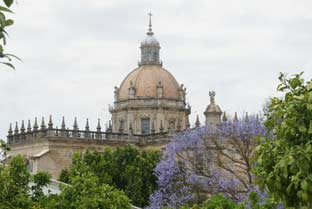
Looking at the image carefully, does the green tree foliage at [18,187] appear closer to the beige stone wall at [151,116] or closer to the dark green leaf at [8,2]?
the dark green leaf at [8,2]

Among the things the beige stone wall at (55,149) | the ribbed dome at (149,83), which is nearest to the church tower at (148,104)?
the ribbed dome at (149,83)

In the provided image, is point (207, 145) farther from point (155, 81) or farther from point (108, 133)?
point (155, 81)

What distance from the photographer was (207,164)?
35.1 meters

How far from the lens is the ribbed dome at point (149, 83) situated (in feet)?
216

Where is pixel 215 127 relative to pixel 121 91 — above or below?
below

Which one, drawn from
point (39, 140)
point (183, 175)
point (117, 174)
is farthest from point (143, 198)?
point (39, 140)

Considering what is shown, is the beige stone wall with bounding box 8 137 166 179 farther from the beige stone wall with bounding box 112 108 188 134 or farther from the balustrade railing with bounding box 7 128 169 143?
the beige stone wall with bounding box 112 108 188 134

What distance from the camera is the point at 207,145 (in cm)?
3597

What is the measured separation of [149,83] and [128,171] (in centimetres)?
2309

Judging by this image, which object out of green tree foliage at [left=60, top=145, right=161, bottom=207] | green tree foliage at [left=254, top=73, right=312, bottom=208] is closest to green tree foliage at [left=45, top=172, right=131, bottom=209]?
green tree foliage at [left=254, top=73, right=312, bottom=208]

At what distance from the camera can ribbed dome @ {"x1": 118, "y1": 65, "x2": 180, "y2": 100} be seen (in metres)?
65.7

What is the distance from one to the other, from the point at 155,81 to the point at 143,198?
25.3m

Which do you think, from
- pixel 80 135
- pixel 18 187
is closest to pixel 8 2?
pixel 18 187

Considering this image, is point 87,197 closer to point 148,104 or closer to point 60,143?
point 60,143
